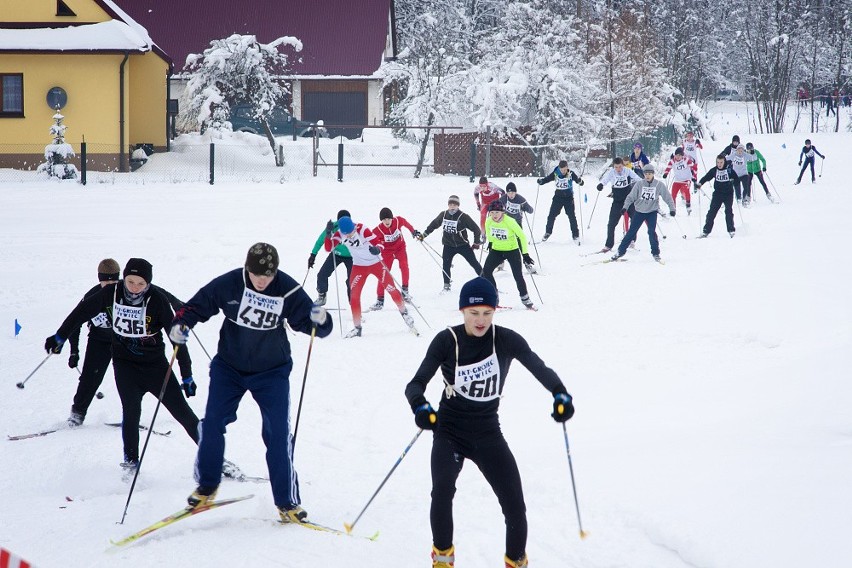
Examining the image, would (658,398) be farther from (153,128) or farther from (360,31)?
(360,31)

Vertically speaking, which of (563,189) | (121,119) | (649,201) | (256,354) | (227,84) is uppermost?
(227,84)

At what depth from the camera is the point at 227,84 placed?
28.8m

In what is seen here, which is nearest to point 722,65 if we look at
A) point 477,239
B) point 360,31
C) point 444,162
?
point 360,31

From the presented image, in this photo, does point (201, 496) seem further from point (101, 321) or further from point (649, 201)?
point (649, 201)

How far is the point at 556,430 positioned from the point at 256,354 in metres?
3.22

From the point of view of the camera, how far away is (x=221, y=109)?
92.7 ft

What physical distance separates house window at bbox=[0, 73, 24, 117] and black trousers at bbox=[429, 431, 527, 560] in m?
23.8

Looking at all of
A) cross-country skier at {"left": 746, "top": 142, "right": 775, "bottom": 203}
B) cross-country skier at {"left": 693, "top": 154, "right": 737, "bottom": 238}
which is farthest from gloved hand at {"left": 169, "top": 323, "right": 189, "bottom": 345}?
cross-country skier at {"left": 746, "top": 142, "right": 775, "bottom": 203}

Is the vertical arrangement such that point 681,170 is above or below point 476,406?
above

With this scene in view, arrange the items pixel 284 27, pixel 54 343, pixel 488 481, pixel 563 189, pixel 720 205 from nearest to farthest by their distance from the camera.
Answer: pixel 488 481, pixel 54 343, pixel 563 189, pixel 720 205, pixel 284 27

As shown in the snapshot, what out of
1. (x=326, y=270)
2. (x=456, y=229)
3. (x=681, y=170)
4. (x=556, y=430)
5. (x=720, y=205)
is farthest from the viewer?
(x=681, y=170)

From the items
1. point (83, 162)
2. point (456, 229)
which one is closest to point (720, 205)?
point (456, 229)

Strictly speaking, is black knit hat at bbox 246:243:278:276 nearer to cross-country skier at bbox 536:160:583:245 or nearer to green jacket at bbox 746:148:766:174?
cross-country skier at bbox 536:160:583:245

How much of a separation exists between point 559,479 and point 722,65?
70.8 meters
